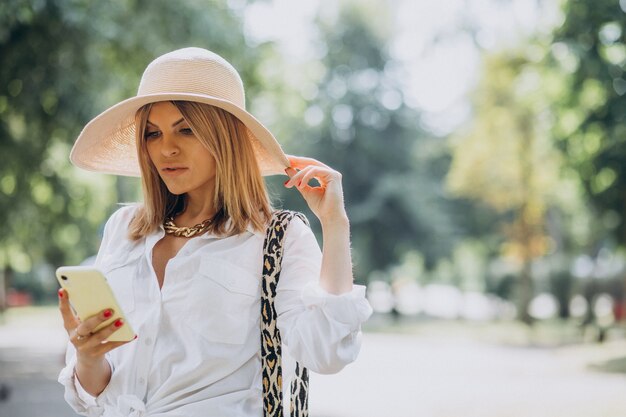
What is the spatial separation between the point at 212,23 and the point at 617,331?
Answer: 54.3 ft

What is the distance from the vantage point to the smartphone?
7.39ft

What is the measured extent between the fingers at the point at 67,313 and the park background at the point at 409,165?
38.8 inches

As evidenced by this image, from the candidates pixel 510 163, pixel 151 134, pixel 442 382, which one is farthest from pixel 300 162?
pixel 510 163

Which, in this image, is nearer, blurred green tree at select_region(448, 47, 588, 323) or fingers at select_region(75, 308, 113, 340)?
fingers at select_region(75, 308, 113, 340)

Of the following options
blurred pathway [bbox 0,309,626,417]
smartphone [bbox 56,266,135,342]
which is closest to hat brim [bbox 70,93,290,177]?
smartphone [bbox 56,266,135,342]

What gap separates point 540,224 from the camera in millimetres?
33750

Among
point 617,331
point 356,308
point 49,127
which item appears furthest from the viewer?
point 617,331

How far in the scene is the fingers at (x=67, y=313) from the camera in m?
2.36

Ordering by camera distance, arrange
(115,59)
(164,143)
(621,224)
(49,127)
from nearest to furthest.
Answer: (164,143) → (49,127) → (115,59) → (621,224)

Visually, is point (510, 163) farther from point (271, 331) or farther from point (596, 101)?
point (271, 331)

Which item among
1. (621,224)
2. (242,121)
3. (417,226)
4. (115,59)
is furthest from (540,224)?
(242,121)

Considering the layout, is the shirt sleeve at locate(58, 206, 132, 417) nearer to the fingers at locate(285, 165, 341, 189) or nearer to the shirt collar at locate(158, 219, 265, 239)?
the shirt collar at locate(158, 219, 265, 239)

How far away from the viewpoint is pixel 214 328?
99.1 inches

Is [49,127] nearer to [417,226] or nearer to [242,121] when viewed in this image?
[242,121]
